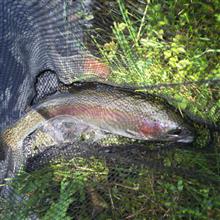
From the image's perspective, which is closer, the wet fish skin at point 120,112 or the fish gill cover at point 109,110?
the fish gill cover at point 109,110

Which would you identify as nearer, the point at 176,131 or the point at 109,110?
the point at 176,131

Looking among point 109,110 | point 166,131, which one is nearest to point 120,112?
point 109,110

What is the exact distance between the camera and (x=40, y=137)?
2.19 m

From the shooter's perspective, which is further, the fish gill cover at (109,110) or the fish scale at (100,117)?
the fish scale at (100,117)

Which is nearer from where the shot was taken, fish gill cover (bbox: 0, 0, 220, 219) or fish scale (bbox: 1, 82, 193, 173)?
fish gill cover (bbox: 0, 0, 220, 219)

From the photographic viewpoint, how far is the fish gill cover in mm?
1871

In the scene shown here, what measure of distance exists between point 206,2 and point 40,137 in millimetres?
1146

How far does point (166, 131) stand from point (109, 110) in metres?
0.33

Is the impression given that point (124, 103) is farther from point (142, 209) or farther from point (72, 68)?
point (142, 209)

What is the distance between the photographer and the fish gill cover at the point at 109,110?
1.87 m

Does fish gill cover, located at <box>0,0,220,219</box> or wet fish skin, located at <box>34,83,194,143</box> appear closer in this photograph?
fish gill cover, located at <box>0,0,220,219</box>

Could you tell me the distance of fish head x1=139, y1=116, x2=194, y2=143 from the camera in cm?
193

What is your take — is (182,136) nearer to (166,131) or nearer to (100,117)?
(166,131)

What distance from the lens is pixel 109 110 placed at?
212 cm
